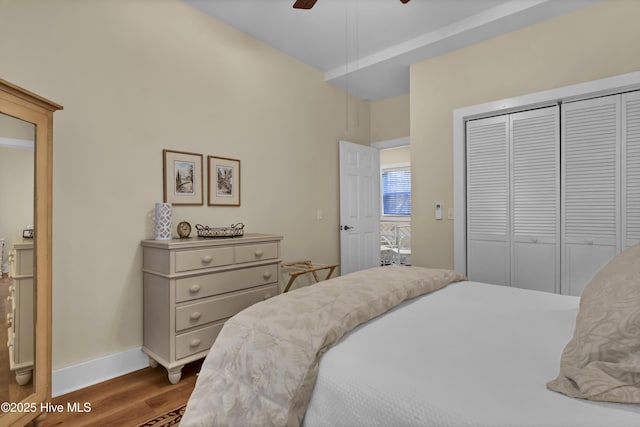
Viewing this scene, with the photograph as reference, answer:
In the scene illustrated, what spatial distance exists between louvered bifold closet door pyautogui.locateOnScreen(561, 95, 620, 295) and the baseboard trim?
3411 millimetres

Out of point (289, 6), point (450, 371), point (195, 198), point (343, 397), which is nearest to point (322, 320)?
point (343, 397)

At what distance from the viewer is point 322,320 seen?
1171mm

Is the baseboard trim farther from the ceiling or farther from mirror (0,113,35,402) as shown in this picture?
the ceiling

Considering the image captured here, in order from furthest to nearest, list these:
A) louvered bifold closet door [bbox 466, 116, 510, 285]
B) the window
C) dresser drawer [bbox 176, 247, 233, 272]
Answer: the window
louvered bifold closet door [bbox 466, 116, 510, 285]
dresser drawer [bbox 176, 247, 233, 272]

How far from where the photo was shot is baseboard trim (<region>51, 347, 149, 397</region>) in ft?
6.84

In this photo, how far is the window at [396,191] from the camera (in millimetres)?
6934

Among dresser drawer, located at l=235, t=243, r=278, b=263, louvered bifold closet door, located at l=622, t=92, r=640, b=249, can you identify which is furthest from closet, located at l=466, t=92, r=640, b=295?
dresser drawer, located at l=235, t=243, r=278, b=263

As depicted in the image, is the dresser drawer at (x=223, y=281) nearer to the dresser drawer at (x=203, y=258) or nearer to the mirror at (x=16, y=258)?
the dresser drawer at (x=203, y=258)

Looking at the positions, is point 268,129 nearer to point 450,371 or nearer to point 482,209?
point 482,209

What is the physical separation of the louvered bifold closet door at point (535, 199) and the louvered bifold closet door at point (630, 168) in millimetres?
408

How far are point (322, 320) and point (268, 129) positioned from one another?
8.42 feet

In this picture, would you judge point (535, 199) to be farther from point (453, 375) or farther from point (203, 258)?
A: point (203, 258)

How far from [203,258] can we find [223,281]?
0.24 m

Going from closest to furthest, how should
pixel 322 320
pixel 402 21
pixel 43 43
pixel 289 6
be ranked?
pixel 322 320 < pixel 43 43 < pixel 289 6 < pixel 402 21
